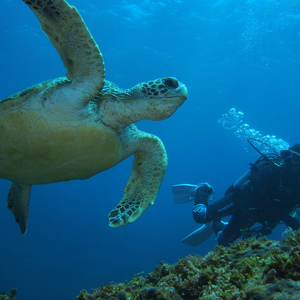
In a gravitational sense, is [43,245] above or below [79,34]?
above

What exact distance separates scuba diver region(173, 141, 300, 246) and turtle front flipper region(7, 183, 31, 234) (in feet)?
14.1

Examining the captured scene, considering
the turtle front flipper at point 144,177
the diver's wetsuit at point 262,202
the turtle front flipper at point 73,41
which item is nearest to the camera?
the turtle front flipper at point 73,41

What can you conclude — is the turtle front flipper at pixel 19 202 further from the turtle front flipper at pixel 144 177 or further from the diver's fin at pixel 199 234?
the diver's fin at pixel 199 234

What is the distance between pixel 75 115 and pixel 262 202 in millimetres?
4293

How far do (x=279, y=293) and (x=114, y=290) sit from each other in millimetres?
1508

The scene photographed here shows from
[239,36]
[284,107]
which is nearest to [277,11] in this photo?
[239,36]

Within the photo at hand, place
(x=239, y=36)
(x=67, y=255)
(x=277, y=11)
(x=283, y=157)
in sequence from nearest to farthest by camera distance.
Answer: (x=283, y=157), (x=277, y=11), (x=239, y=36), (x=67, y=255)

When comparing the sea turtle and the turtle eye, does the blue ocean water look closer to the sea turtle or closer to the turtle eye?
the sea turtle

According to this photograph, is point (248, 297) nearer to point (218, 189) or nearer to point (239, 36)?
point (239, 36)

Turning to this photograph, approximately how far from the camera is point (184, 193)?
7750mm

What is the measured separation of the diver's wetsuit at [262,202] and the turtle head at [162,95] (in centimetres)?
314

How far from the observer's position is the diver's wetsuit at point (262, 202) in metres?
4.32

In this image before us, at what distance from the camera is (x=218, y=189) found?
61.1m

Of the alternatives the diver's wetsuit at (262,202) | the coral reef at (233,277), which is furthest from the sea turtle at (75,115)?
the diver's wetsuit at (262,202)
